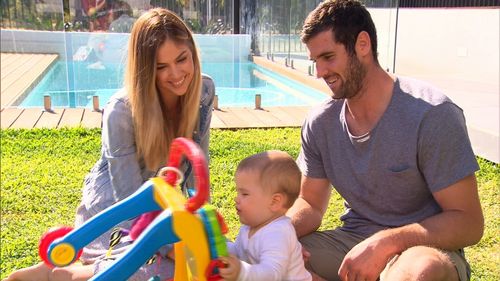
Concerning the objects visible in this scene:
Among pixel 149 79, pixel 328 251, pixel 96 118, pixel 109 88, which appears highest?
pixel 149 79

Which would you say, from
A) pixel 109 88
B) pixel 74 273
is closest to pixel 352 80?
pixel 74 273

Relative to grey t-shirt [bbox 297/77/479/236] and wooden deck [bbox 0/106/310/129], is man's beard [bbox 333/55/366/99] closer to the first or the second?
grey t-shirt [bbox 297/77/479/236]

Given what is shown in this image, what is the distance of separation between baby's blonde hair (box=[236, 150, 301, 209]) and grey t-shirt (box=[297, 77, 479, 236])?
0.45 m

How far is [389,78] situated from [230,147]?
10.7 feet

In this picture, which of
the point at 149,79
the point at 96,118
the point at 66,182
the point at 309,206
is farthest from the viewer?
the point at 96,118

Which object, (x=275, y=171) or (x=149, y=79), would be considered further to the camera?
(x=149, y=79)

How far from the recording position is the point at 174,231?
1.69 metres

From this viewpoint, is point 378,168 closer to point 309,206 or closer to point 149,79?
point 309,206

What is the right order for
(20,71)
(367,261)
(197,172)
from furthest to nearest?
(20,71) → (367,261) → (197,172)

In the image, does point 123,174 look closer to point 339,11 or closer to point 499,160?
point 339,11

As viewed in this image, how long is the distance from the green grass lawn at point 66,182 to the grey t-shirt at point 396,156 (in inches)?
42.3

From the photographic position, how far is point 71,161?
5.08m

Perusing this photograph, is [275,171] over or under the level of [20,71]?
over

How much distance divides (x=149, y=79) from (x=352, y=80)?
851 mm
